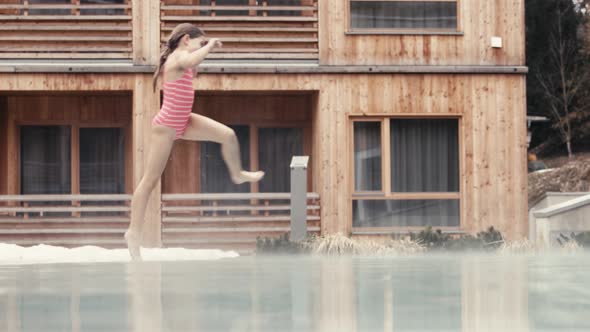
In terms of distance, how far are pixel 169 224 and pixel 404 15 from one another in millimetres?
5599

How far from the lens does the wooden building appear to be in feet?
65.2

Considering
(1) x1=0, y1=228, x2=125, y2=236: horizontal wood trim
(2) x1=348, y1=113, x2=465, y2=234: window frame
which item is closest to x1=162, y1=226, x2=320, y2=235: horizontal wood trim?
(1) x1=0, y1=228, x2=125, y2=236: horizontal wood trim

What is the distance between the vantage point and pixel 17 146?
2189 cm

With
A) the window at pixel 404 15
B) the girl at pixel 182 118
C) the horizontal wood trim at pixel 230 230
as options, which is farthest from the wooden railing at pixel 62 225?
the girl at pixel 182 118

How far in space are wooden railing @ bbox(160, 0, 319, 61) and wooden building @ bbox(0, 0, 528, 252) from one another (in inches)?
1.4

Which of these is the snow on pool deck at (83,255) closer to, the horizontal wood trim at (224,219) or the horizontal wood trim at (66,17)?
the horizontal wood trim at (224,219)

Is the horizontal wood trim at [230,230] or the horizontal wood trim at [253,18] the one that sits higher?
the horizontal wood trim at [253,18]

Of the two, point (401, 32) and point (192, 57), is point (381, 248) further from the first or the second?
point (192, 57)

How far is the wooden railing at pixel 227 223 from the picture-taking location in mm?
19812

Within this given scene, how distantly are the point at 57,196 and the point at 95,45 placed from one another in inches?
108

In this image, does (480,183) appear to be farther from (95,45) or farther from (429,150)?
(95,45)

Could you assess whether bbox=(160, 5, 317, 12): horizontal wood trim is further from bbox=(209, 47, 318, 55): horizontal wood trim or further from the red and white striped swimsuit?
the red and white striped swimsuit

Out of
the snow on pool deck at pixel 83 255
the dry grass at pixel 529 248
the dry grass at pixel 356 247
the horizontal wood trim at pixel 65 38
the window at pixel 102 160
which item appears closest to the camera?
the snow on pool deck at pixel 83 255

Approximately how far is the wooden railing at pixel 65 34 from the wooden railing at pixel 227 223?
2.83m
